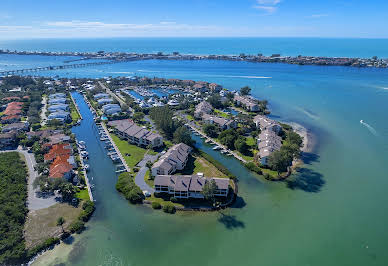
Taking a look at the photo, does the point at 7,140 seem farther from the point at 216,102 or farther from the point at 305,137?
the point at 305,137

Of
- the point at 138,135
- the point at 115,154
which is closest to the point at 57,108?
the point at 138,135

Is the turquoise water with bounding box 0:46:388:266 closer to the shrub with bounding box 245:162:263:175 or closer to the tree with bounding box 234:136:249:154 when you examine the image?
the shrub with bounding box 245:162:263:175

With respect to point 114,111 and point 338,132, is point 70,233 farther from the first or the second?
point 338,132

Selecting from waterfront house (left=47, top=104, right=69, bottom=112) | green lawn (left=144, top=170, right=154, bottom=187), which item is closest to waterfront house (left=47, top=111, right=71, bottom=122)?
waterfront house (left=47, top=104, right=69, bottom=112)

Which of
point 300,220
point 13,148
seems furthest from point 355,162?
point 13,148

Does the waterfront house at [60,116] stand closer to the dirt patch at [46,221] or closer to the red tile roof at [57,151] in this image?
the red tile roof at [57,151]

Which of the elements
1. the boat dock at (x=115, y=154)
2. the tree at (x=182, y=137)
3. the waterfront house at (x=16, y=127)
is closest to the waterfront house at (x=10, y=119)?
the waterfront house at (x=16, y=127)
